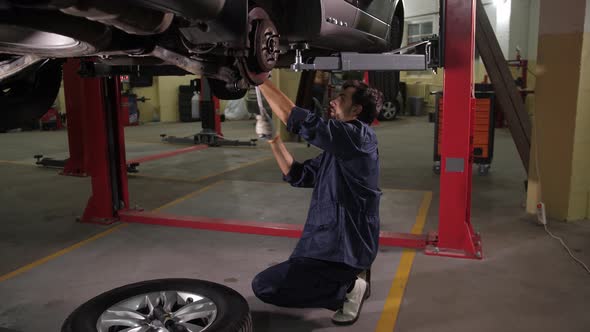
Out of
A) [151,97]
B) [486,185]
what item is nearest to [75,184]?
[486,185]

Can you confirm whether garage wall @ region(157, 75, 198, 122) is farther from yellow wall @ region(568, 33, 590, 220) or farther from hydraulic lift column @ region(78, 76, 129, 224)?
yellow wall @ region(568, 33, 590, 220)

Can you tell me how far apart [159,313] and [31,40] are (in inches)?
52.3

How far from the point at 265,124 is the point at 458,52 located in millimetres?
1772

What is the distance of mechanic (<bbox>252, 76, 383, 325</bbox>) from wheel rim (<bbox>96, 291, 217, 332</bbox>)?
42 cm

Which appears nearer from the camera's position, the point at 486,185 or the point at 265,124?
the point at 265,124

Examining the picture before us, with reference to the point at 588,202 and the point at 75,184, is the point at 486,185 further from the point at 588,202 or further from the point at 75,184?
the point at 75,184

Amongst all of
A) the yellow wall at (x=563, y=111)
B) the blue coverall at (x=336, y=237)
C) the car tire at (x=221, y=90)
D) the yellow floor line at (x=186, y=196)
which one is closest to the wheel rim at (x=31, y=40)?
the blue coverall at (x=336, y=237)

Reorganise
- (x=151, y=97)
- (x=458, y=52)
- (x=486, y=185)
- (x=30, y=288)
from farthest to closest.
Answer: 1. (x=151, y=97)
2. (x=486, y=185)
3. (x=458, y=52)
4. (x=30, y=288)

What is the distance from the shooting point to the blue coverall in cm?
264

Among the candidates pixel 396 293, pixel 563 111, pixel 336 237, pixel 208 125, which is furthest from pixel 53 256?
pixel 208 125

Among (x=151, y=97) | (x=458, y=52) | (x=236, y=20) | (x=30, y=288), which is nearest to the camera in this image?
(x=236, y=20)

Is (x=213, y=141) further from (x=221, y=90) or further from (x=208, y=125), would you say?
(x=221, y=90)

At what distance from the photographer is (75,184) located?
6.53 metres

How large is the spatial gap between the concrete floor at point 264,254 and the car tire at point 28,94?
3.62 feet
